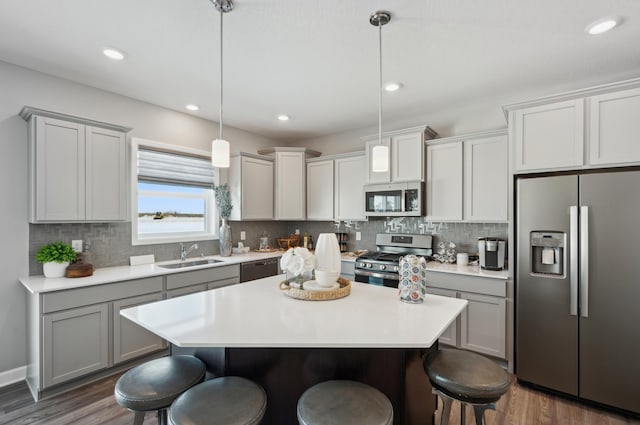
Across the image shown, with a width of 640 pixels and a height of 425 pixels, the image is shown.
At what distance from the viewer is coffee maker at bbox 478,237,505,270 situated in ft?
10.2

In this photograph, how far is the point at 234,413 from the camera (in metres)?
1.23

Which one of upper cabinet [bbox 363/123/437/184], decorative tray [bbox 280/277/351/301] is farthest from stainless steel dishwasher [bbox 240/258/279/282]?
decorative tray [bbox 280/277/351/301]

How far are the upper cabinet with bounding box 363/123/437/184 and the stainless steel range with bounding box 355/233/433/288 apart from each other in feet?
2.58

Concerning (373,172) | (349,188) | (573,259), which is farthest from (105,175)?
(573,259)

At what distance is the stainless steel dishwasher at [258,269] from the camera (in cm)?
379

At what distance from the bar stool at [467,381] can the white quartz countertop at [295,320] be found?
226 millimetres

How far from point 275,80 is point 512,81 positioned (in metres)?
2.29

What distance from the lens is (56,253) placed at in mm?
2684

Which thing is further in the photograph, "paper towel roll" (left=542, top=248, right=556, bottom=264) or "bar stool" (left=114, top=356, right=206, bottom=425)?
"paper towel roll" (left=542, top=248, right=556, bottom=264)

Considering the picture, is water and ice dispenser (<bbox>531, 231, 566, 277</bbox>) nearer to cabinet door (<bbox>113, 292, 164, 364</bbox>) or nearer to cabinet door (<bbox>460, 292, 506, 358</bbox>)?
Answer: cabinet door (<bbox>460, 292, 506, 358</bbox>)

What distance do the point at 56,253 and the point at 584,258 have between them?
4289 mm

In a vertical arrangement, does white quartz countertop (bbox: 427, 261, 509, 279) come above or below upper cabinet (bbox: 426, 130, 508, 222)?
below

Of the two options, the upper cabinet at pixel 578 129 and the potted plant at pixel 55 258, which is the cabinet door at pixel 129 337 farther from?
the upper cabinet at pixel 578 129

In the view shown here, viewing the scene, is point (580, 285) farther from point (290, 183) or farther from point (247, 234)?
point (247, 234)
